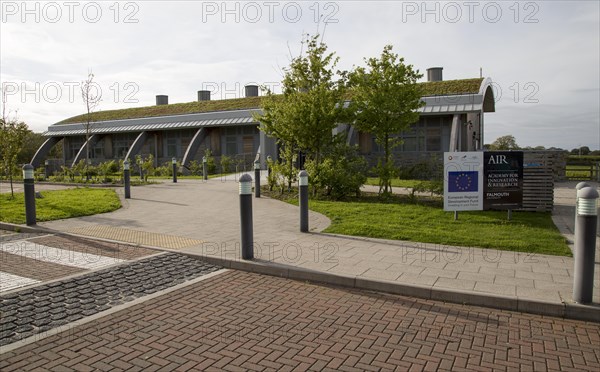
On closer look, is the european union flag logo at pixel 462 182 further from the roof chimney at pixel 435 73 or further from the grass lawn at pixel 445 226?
the roof chimney at pixel 435 73

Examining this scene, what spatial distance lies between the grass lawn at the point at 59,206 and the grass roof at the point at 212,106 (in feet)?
64.8

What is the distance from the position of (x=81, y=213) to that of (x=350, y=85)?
9.05 meters

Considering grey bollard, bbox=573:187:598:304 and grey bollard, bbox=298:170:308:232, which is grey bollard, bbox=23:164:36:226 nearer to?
grey bollard, bbox=298:170:308:232

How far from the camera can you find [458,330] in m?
4.53

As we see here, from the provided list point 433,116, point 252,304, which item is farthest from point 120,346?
point 433,116

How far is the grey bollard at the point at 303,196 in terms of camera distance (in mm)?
9133

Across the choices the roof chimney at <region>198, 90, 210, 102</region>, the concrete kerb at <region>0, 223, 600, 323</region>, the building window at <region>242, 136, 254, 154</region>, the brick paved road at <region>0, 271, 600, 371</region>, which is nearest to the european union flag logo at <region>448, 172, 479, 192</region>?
the concrete kerb at <region>0, 223, 600, 323</region>

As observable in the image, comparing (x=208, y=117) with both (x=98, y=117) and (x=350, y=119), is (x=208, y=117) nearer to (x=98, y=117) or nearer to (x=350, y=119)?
(x=98, y=117)

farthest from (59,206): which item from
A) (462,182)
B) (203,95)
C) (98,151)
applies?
(203,95)

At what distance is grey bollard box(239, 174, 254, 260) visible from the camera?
700 cm

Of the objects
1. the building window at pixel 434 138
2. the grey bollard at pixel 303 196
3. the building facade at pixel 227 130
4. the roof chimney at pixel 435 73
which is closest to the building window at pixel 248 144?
the building facade at pixel 227 130

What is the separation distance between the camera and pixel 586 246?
197 inches

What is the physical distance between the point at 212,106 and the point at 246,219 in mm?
32648

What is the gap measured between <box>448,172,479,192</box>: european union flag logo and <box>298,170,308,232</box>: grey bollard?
3.31m
